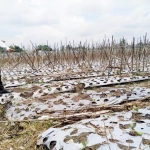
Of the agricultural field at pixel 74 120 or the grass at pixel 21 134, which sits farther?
the grass at pixel 21 134

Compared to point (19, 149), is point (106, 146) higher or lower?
higher

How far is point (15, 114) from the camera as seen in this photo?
3.26 m

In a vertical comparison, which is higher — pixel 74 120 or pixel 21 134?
pixel 74 120

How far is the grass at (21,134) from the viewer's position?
93.2 inches

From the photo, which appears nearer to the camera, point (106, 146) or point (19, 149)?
point (106, 146)

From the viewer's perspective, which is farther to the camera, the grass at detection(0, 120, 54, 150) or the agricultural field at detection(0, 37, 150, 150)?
the grass at detection(0, 120, 54, 150)

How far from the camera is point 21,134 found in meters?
2.67

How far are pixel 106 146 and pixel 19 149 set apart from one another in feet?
3.33

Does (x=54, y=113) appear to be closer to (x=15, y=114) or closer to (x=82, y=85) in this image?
(x=15, y=114)

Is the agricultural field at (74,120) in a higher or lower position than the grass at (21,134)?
higher

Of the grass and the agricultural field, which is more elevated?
the agricultural field

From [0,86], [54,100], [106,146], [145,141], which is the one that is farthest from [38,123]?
[0,86]

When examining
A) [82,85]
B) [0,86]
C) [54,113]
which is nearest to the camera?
[54,113]

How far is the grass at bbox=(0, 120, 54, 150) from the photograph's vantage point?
2.37 m
